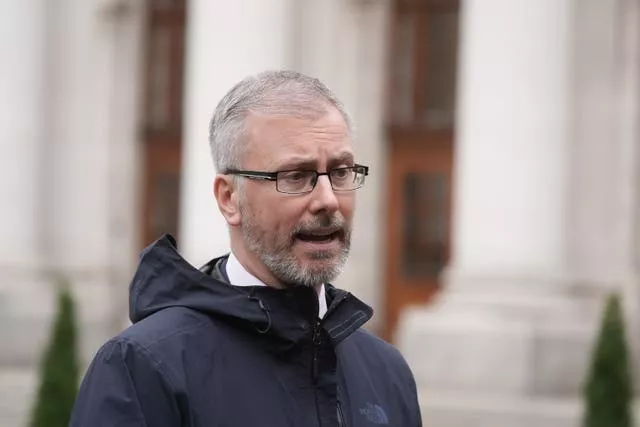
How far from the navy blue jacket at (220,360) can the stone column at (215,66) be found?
39.8ft

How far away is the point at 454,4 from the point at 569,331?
5.68 metres

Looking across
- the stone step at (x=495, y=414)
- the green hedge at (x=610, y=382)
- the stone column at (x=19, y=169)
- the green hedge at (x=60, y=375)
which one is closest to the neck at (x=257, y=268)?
the green hedge at (x=610, y=382)

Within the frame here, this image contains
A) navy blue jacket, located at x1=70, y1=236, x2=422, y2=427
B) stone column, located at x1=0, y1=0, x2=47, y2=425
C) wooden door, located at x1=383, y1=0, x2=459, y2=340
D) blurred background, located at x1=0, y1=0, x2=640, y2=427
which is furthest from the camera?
wooden door, located at x1=383, y1=0, x2=459, y2=340

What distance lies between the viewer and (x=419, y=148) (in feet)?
58.2

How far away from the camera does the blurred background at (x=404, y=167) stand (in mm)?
13805

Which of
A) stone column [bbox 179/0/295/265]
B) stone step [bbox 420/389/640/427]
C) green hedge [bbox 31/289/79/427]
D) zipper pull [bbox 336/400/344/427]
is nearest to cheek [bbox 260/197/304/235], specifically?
zipper pull [bbox 336/400/344/427]

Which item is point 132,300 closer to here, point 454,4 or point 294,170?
point 294,170

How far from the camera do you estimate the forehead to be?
2.78m

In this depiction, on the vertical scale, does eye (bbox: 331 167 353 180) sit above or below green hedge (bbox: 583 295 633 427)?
above

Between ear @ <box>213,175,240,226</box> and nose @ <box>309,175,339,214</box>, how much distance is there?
0.63ft

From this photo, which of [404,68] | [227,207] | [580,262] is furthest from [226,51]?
[227,207]

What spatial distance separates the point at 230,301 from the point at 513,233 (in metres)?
11.4

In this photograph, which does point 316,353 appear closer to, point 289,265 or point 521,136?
point 289,265

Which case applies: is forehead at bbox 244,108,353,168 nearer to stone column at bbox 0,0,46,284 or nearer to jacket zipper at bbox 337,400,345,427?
jacket zipper at bbox 337,400,345,427
